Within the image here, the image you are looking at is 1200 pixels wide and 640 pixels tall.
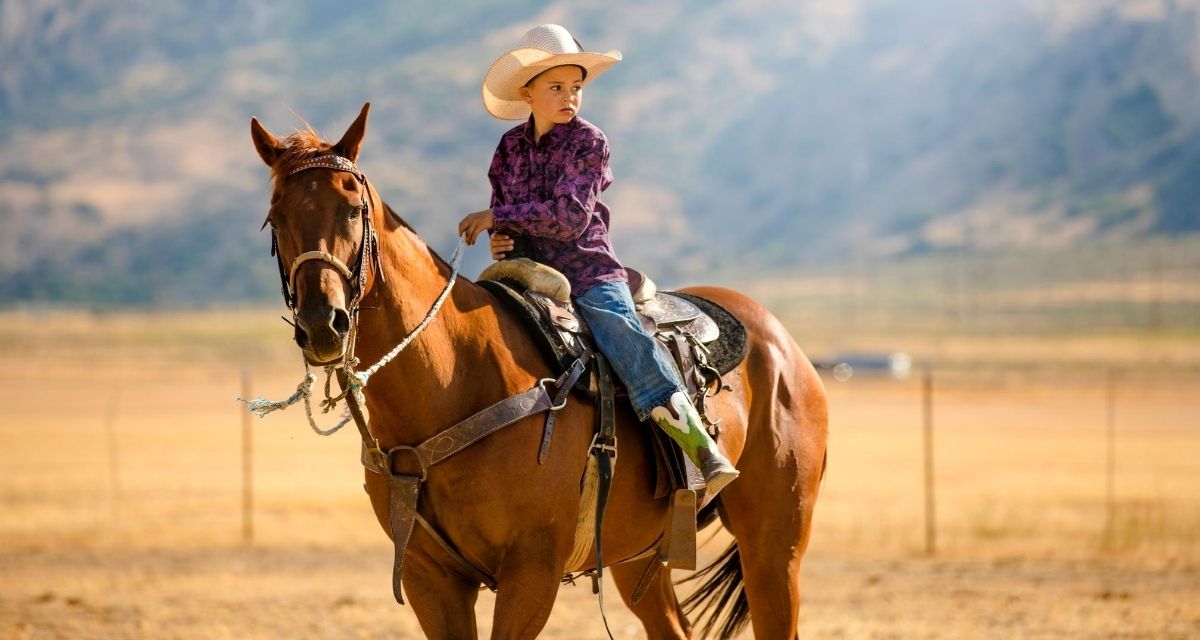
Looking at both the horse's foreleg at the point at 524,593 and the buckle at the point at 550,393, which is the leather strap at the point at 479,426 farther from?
the horse's foreleg at the point at 524,593

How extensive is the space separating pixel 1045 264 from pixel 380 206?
16004cm

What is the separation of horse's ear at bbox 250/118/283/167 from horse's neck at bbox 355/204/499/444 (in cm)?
46

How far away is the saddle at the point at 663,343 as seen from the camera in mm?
5598

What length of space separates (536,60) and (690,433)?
5.37 feet

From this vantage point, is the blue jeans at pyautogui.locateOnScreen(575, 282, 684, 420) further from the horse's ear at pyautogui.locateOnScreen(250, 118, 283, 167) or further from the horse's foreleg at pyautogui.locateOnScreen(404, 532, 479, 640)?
the horse's ear at pyautogui.locateOnScreen(250, 118, 283, 167)

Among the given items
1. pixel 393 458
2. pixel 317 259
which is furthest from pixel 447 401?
pixel 317 259

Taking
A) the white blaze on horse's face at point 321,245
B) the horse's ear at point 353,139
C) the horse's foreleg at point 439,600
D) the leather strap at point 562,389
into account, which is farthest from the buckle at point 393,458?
the horse's ear at point 353,139

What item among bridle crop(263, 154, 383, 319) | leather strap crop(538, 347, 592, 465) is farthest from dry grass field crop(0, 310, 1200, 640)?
bridle crop(263, 154, 383, 319)

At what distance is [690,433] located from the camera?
561cm

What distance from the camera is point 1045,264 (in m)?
157

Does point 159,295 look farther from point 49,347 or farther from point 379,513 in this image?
point 379,513

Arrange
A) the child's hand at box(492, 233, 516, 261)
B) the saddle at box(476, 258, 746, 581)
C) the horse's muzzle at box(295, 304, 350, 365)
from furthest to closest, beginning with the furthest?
the child's hand at box(492, 233, 516, 261), the saddle at box(476, 258, 746, 581), the horse's muzzle at box(295, 304, 350, 365)

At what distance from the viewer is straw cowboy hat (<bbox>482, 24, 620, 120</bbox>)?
18.7 ft

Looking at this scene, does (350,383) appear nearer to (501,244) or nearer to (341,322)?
(341,322)
